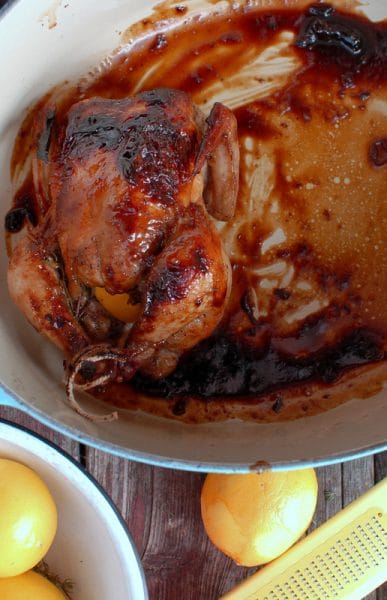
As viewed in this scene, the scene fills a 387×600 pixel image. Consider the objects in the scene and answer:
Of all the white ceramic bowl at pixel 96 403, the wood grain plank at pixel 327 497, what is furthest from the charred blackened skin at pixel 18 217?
the wood grain plank at pixel 327 497

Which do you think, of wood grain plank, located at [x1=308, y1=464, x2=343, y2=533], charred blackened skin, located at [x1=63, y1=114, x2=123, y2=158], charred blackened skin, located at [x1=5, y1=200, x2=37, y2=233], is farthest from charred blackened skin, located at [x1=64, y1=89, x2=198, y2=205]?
wood grain plank, located at [x1=308, y1=464, x2=343, y2=533]

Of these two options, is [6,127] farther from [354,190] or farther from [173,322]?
[354,190]

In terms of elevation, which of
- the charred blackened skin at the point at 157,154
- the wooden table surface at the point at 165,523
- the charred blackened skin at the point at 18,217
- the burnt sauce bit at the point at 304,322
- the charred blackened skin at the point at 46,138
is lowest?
the wooden table surface at the point at 165,523

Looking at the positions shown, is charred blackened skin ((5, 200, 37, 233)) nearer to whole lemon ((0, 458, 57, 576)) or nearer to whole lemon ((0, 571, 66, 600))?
whole lemon ((0, 458, 57, 576))

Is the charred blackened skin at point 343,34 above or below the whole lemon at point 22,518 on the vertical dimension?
above

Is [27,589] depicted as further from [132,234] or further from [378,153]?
[378,153]

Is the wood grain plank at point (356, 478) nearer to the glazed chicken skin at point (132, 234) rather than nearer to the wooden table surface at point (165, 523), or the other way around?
the wooden table surface at point (165, 523)

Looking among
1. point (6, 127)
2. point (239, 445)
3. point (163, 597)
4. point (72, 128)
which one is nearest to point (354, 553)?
point (239, 445)
